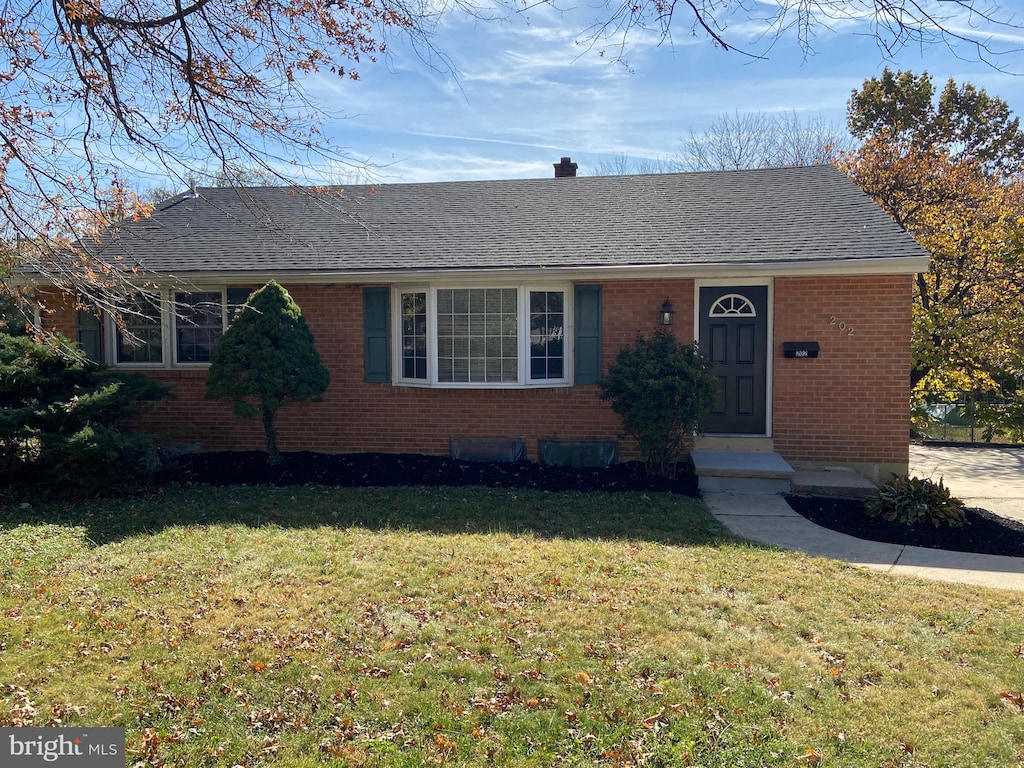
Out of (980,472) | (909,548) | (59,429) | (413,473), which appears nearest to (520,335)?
(413,473)

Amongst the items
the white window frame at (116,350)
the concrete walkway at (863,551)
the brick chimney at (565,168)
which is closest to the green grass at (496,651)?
the concrete walkway at (863,551)

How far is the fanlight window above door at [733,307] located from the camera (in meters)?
9.42

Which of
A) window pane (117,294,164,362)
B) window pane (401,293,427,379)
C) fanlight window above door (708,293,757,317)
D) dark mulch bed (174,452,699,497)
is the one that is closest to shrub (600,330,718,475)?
dark mulch bed (174,452,699,497)

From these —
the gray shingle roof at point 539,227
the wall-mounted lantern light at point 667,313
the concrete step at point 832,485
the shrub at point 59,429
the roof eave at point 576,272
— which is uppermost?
the gray shingle roof at point 539,227

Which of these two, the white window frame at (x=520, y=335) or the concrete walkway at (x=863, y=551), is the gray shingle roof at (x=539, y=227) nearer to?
the white window frame at (x=520, y=335)

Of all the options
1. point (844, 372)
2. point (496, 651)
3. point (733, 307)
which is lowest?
point (496, 651)

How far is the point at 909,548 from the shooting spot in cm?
633

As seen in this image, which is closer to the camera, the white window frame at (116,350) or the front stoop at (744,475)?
the front stoop at (744,475)

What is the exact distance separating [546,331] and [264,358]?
360 centimetres

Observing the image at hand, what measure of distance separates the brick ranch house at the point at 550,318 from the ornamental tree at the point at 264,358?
505 mm

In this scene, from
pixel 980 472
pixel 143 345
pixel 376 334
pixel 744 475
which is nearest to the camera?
pixel 744 475

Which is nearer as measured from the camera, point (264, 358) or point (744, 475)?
point (744, 475)

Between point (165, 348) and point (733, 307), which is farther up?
point (733, 307)

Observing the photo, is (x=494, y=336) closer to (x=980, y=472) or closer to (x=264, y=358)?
(x=264, y=358)
